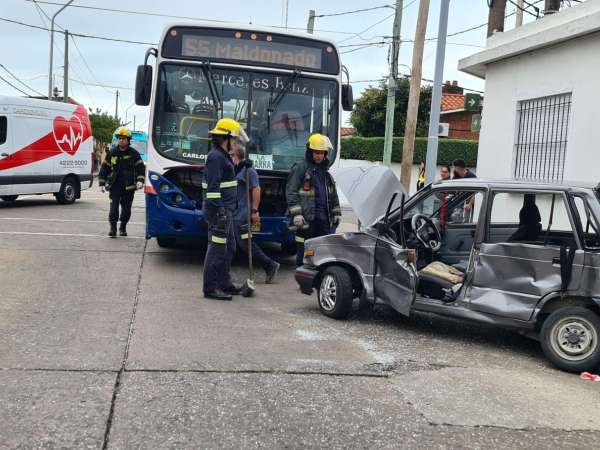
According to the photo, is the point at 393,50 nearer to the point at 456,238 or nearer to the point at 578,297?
the point at 456,238

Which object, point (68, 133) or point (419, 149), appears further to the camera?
point (419, 149)

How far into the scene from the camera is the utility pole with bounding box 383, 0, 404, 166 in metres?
18.6

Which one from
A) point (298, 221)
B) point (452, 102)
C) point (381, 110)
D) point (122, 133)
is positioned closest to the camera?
point (298, 221)

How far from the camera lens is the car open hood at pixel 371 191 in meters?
6.59

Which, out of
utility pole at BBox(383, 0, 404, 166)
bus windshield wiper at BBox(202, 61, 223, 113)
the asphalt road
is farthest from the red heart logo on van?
the asphalt road

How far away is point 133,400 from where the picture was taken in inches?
161

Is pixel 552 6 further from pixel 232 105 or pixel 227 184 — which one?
pixel 227 184

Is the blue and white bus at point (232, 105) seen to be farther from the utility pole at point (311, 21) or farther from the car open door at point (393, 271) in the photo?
the utility pole at point (311, 21)

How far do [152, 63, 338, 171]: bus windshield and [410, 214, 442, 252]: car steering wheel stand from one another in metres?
3.05

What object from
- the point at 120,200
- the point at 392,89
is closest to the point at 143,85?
the point at 120,200

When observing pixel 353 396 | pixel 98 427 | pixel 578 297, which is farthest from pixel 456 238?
pixel 98 427

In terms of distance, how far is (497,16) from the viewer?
13672mm

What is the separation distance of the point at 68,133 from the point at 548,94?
478 inches

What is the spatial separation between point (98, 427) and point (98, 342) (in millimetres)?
1712
